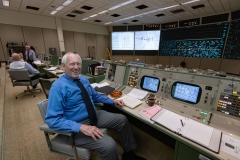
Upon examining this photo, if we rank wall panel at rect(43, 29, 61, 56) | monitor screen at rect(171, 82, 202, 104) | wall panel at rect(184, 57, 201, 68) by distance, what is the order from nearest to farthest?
monitor screen at rect(171, 82, 202, 104), wall panel at rect(184, 57, 201, 68), wall panel at rect(43, 29, 61, 56)

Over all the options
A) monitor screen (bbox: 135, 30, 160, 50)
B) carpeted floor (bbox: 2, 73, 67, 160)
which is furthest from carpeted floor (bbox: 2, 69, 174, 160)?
monitor screen (bbox: 135, 30, 160, 50)

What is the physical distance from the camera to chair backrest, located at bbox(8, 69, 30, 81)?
297cm

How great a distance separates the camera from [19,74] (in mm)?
3023

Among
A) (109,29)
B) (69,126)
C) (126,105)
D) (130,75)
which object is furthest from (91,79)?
(109,29)

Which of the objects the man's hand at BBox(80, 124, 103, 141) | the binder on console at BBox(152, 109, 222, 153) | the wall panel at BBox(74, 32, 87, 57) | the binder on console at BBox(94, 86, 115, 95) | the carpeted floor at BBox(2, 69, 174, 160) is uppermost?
the wall panel at BBox(74, 32, 87, 57)

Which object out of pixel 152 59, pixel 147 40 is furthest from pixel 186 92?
pixel 147 40

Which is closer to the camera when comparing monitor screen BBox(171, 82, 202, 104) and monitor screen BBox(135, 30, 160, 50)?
monitor screen BBox(171, 82, 202, 104)

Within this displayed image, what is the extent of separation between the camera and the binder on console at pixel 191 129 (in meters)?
0.86

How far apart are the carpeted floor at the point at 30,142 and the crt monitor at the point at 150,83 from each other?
82 centimetres

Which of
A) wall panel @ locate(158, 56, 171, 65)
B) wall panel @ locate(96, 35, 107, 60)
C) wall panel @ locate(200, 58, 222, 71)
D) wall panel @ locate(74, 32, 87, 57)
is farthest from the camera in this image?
wall panel @ locate(96, 35, 107, 60)

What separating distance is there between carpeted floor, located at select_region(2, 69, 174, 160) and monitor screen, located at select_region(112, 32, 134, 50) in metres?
7.62

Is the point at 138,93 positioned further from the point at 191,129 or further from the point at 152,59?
the point at 152,59

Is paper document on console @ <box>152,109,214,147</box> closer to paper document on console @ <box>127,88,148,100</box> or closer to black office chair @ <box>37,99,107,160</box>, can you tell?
paper document on console @ <box>127,88,148,100</box>

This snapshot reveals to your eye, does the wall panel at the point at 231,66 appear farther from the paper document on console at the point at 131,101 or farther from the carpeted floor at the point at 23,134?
the carpeted floor at the point at 23,134
